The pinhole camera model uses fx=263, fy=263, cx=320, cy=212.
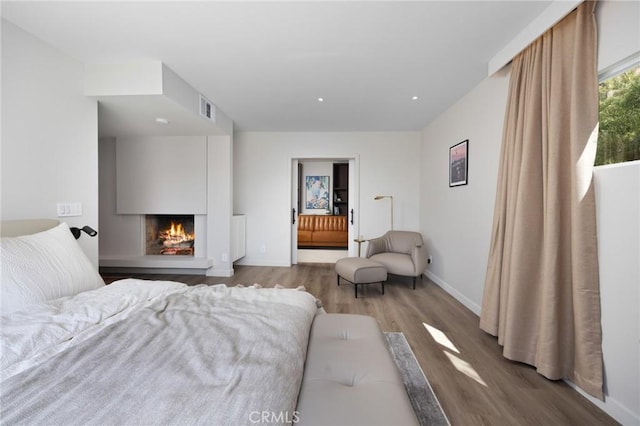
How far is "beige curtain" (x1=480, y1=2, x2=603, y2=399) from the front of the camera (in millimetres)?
1578

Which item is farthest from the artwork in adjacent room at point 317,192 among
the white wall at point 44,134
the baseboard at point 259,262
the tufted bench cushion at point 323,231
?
the white wall at point 44,134

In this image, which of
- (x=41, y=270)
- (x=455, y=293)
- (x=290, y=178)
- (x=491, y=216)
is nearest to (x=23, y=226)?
(x=41, y=270)

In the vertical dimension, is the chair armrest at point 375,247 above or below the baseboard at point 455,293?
above

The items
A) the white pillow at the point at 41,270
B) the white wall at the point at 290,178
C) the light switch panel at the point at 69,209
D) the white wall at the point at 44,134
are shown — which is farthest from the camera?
the white wall at the point at 290,178

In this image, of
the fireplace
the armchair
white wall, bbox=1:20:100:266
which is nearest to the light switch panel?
white wall, bbox=1:20:100:266

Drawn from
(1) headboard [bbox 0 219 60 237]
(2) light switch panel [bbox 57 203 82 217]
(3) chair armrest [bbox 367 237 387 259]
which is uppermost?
(2) light switch panel [bbox 57 203 82 217]

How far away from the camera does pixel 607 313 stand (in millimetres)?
1521

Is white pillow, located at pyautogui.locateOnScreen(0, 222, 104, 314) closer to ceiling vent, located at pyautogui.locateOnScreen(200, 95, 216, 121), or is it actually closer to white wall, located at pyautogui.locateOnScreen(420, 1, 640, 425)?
ceiling vent, located at pyautogui.locateOnScreen(200, 95, 216, 121)

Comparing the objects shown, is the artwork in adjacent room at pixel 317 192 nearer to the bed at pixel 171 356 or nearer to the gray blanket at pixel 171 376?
the bed at pixel 171 356

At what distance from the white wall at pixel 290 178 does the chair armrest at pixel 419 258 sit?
1071mm

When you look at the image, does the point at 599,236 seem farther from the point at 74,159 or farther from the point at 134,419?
the point at 74,159

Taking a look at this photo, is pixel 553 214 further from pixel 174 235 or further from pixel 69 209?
pixel 174 235

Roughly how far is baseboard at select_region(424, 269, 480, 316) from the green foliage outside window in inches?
73.1

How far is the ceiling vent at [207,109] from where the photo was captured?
327cm
